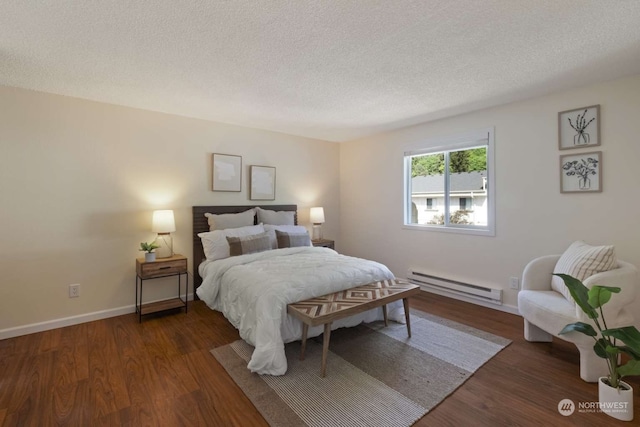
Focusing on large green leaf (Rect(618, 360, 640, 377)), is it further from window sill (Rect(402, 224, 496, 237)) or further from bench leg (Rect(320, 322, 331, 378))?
window sill (Rect(402, 224, 496, 237))

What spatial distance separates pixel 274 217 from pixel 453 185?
2.51 m

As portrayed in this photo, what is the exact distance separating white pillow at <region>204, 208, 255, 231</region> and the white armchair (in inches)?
123

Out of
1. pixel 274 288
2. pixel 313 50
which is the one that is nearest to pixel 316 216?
pixel 274 288

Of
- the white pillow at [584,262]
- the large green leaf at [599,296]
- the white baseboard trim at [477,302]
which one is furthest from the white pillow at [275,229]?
the large green leaf at [599,296]

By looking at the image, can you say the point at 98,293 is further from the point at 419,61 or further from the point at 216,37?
the point at 419,61

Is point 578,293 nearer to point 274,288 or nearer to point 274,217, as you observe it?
point 274,288

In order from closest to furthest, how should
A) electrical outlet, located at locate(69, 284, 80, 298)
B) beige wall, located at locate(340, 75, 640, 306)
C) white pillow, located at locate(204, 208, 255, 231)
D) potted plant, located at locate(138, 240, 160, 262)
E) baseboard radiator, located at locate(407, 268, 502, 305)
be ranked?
beige wall, located at locate(340, 75, 640, 306) < electrical outlet, located at locate(69, 284, 80, 298) < potted plant, located at locate(138, 240, 160, 262) < baseboard radiator, located at locate(407, 268, 502, 305) < white pillow, located at locate(204, 208, 255, 231)

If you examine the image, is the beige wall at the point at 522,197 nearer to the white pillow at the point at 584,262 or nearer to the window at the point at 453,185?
the window at the point at 453,185

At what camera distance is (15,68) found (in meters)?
2.40

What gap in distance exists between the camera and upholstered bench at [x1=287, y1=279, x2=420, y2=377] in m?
2.11

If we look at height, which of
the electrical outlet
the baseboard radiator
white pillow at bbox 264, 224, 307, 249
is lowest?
the baseboard radiator

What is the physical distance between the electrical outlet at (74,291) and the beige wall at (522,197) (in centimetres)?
384

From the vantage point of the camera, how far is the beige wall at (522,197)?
263cm

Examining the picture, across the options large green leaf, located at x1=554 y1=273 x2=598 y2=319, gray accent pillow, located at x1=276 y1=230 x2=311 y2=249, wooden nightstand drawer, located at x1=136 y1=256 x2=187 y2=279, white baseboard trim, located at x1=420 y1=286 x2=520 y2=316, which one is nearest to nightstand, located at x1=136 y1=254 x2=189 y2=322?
wooden nightstand drawer, located at x1=136 y1=256 x2=187 y2=279
